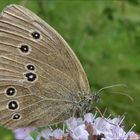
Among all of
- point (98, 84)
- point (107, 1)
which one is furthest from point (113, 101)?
point (107, 1)

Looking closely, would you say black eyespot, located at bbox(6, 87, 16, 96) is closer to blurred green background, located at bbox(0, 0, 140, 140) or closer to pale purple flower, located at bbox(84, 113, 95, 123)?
pale purple flower, located at bbox(84, 113, 95, 123)

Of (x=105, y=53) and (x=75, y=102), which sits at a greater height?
(x=105, y=53)

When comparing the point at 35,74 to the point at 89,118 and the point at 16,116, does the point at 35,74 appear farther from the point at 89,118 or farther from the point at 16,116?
the point at 89,118

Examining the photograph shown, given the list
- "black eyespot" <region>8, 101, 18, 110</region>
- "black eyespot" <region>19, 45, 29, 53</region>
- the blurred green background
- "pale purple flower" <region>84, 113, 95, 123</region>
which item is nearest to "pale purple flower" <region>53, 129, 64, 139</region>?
"pale purple flower" <region>84, 113, 95, 123</region>

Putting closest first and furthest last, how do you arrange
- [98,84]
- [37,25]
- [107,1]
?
[37,25], [98,84], [107,1]

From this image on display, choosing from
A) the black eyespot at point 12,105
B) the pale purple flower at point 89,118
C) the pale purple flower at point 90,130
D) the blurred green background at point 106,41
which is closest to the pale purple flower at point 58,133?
the pale purple flower at point 90,130

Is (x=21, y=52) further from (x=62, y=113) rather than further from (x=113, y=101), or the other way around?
(x=113, y=101)
